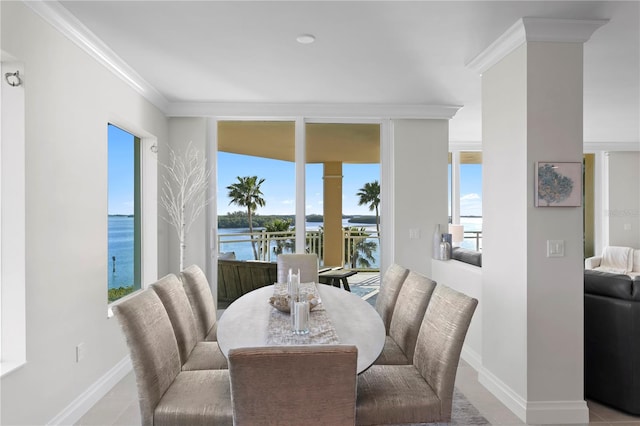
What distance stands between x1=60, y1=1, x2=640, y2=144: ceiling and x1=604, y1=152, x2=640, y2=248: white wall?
11.3 feet

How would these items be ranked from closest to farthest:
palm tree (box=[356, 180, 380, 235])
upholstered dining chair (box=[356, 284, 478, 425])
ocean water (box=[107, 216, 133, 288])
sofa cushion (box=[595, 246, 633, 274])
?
upholstered dining chair (box=[356, 284, 478, 425]) → ocean water (box=[107, 216, 133, 288]) → palm tree (box=[356, 180, 380, 235]) → sofa cushion (box=[595, 246, 633, 274])

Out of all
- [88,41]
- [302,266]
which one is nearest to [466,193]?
[302,266]

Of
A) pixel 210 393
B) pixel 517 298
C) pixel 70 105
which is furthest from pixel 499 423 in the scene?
pixel 70 105

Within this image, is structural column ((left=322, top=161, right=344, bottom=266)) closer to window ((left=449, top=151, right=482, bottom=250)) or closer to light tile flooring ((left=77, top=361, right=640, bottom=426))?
light tile flooring ((left=77, top=361, right=640, bottom=426))

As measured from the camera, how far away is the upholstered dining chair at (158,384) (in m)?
1.87

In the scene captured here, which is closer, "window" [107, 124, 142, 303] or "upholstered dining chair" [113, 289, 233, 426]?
"upholstered dining chair" [113, 289, 233, 426]

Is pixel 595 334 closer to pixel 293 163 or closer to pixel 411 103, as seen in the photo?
pixel 411 103

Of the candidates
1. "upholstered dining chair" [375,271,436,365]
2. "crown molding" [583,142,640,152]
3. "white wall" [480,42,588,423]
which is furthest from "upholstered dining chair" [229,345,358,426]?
"crown molding" [583,142,640,152]

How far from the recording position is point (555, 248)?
2.94 metres

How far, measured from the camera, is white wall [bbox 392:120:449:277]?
5.20 m

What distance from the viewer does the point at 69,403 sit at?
2812 mm

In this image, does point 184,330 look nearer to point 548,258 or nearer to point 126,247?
point 126,247

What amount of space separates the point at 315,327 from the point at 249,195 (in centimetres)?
319

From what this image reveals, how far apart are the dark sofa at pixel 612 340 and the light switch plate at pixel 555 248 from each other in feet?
1.61
